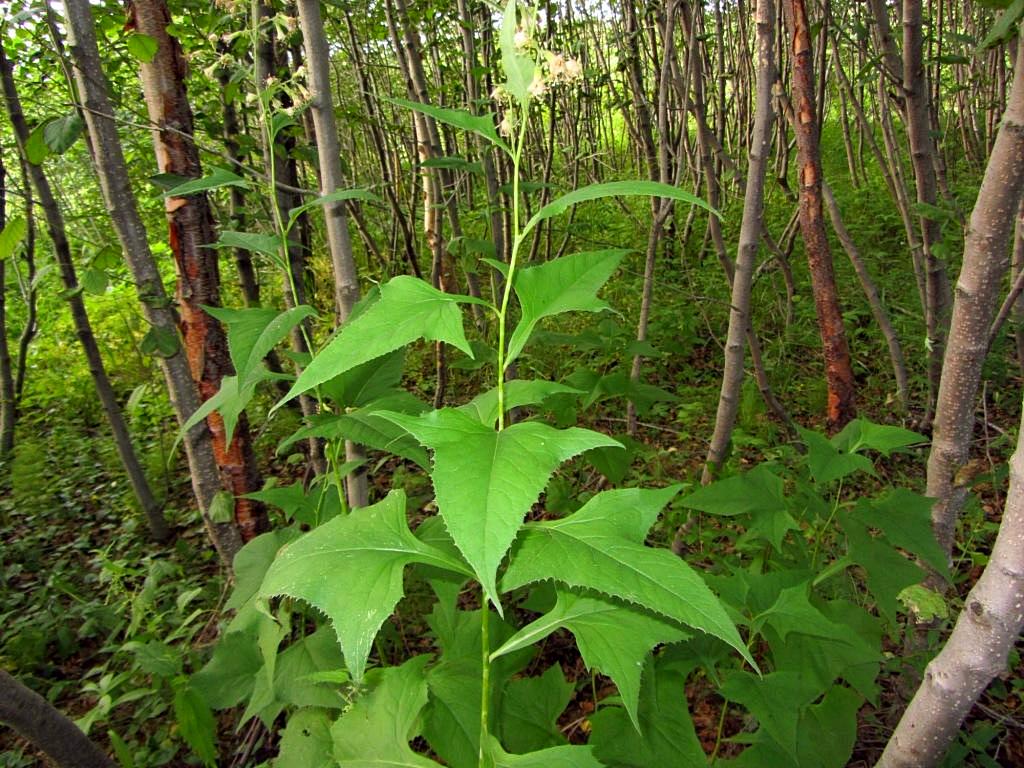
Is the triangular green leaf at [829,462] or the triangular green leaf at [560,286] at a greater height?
the triangular green leaf at [560,286]

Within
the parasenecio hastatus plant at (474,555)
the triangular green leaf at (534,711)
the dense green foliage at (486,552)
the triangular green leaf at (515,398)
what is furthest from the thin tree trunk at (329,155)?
the triangular green leaf at (534,711)

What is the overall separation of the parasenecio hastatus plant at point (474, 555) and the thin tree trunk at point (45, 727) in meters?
0.53

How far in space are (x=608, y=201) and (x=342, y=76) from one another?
3506 millimetres

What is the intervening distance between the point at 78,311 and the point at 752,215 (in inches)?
120

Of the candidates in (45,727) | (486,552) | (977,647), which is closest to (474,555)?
(486,552)

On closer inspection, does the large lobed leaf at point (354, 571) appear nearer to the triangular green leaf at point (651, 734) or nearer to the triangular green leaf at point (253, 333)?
the triangular green leaf at point (253, 333)

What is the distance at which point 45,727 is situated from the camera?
147 centimetres

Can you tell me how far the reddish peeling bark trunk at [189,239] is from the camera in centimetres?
196

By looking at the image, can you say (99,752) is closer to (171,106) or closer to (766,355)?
(171,106)

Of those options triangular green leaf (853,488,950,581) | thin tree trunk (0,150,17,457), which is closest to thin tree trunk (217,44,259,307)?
thin tree trunk (0,150,17,457)

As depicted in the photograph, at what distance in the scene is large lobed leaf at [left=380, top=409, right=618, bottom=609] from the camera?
62cm

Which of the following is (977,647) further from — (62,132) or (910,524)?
(62,132)

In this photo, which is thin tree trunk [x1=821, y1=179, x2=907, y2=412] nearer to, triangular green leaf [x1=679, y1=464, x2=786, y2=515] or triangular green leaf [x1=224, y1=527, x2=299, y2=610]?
triangular green leaf [x1=679, y1=464, x2=786, y2=515]

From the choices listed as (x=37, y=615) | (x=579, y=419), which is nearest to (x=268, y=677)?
(x=37, y=615)
